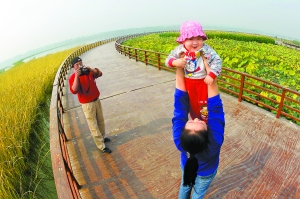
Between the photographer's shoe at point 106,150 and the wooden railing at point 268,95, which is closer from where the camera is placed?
the photographer's shoe at point 106,150

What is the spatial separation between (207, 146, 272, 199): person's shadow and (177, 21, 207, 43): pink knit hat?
254 cm

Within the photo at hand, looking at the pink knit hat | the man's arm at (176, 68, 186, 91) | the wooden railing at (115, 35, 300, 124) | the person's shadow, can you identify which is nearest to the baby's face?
the pink knit hat

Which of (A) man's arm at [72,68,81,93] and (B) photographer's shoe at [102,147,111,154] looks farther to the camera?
(B) photographer's shoe at [102,147,111,154]

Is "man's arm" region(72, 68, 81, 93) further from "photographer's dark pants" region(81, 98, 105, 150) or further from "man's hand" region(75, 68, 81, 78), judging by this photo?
"photographer's dark pants" region(81, 98, 105, 150)

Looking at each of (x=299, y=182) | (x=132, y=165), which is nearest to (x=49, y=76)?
(x=132, y=165)

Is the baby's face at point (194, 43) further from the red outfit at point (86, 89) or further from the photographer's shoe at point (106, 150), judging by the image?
the photographer's shoe at point (106, 150)

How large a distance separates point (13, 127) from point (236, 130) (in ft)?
16.8

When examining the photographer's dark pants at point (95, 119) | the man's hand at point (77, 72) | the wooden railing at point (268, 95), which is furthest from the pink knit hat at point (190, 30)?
the wooden railing at point (268, 95)

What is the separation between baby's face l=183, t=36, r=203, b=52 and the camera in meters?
1.64

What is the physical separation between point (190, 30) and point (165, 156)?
2.92 m

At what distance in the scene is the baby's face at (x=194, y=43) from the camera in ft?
5.39

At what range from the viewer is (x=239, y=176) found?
342cm

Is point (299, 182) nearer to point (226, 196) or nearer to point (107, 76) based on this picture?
point (226, 196)

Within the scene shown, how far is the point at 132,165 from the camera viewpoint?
12.5 feet
